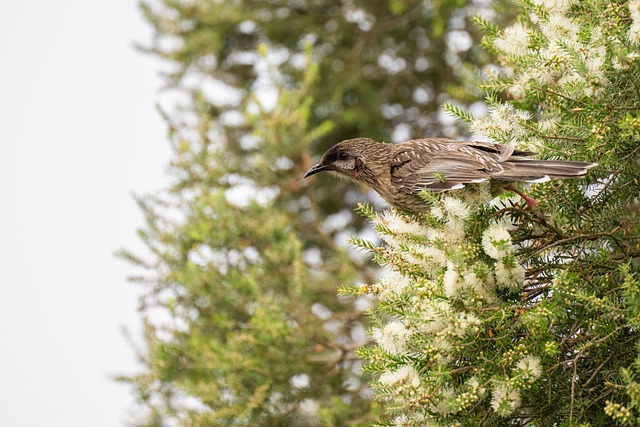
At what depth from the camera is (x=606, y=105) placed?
2891 mm

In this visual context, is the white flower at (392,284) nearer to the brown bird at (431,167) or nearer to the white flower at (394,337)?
the white flower at (394,337)

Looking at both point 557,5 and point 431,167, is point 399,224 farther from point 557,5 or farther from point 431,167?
point 557,5

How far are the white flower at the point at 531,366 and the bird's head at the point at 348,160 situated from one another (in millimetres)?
2069

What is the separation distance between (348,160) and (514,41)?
1583 mm

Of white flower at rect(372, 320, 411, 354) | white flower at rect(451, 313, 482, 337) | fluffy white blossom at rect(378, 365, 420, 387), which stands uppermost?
white flower at rect(372, 320, 411, 354)

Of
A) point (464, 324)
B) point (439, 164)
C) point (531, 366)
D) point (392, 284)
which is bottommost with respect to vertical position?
point (531, 366)

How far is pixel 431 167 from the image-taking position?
381 centimetres

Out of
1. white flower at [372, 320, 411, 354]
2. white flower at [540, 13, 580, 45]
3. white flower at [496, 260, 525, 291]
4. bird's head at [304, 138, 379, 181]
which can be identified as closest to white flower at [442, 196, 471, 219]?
white flower at [496, 260, 525, 291]

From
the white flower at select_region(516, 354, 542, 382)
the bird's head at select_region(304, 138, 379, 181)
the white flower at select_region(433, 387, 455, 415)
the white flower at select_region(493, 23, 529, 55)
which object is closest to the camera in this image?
the white flower at select_region(516, 354, 542, 382)

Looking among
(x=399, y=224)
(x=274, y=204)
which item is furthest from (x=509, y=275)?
(x=274, y=204)

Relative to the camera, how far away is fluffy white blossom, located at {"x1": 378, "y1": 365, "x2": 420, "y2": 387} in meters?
2.72

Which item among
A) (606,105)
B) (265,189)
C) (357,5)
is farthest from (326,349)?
(357,5)

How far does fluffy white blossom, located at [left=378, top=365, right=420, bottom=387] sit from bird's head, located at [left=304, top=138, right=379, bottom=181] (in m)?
1.92

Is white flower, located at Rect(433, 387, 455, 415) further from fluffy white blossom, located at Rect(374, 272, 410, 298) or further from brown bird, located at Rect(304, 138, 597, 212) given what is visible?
brown bird, located at Rect(304, 138, 597, 212)
